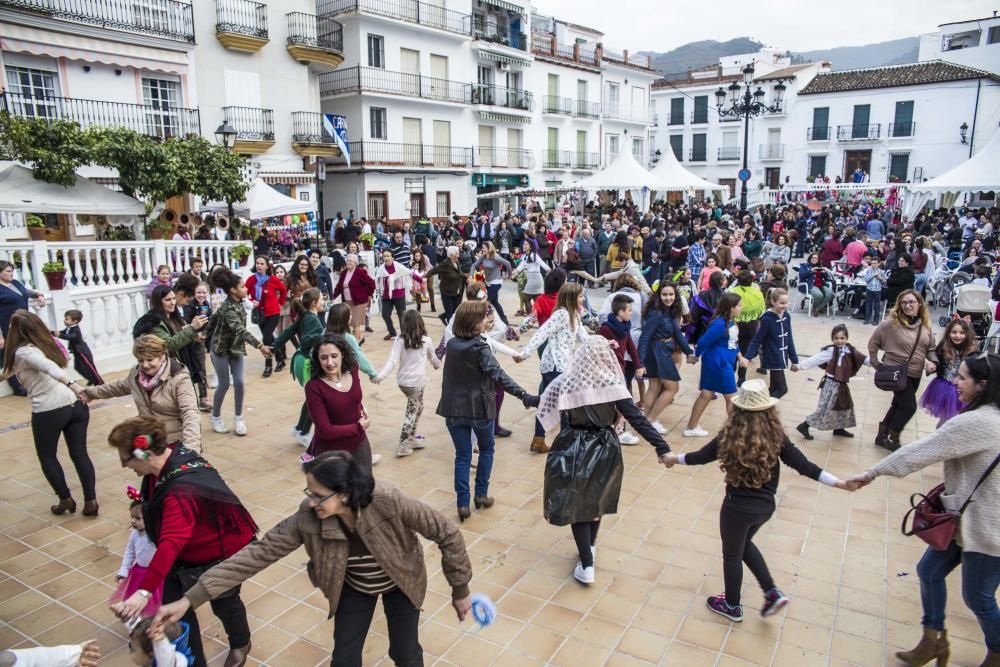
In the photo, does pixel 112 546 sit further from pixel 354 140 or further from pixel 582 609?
pixel 354 140

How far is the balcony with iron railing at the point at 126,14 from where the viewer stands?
54.8 feet

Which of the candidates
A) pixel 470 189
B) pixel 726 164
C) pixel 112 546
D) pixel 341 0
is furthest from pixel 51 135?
A: pixel 726 164

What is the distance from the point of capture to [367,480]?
2.62 metres

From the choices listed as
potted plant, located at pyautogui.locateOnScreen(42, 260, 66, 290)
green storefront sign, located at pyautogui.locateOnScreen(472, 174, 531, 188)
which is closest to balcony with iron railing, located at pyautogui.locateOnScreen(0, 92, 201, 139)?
potted plant, located at pyautogui.locateOnScreen(42, 260, 66, 290)

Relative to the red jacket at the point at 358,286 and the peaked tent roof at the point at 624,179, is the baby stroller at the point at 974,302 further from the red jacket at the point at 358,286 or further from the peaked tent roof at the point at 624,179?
the peaked tent roof at the point at 624,179

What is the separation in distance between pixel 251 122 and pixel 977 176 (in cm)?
1992

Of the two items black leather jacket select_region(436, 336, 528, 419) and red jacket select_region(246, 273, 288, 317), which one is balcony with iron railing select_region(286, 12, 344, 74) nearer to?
red jacket select_region(246, 273, 288, 317)

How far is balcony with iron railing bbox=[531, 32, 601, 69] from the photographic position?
35.2 meters

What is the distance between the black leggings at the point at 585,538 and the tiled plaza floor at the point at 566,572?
0.19 m

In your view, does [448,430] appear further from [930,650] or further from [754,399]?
[930,650]

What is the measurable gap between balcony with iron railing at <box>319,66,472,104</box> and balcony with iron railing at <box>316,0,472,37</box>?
81.2 inches

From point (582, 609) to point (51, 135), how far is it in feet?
41.3

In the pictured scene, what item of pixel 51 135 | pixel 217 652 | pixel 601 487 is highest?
pixel 51 135

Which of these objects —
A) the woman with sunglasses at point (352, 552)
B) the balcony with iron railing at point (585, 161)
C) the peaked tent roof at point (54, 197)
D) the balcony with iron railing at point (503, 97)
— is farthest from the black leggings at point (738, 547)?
the balcony with iron railing at point (585, 161)
